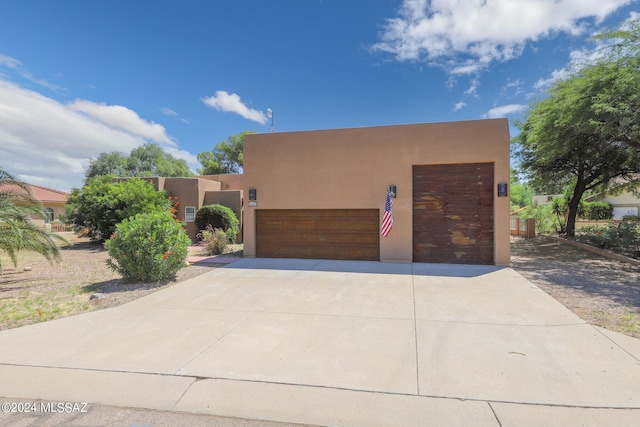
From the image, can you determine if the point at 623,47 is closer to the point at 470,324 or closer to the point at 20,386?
the point at 470,324

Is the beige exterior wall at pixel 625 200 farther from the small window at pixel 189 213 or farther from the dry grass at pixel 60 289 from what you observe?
the dry grass at pixel 60 289

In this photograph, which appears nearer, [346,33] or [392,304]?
[392,304]

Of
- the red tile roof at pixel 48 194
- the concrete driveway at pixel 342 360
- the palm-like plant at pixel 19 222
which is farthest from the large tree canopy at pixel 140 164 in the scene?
the concrete driveway at pixel 342 360

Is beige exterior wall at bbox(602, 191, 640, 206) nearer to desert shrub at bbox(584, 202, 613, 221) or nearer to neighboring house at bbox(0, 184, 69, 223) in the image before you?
desert shrub at bbox(584, 202, 613, 221)

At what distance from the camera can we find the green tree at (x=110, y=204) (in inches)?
595

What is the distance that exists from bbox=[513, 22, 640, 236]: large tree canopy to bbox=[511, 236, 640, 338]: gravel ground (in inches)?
159

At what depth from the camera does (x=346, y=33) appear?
11.9 meters

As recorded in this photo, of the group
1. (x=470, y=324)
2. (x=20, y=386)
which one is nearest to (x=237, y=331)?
(x=20, y=386)

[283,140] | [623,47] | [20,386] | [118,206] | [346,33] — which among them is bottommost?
[20,386]

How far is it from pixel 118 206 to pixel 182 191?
349cm

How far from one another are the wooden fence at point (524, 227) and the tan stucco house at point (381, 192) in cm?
978

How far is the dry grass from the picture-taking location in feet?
18.4

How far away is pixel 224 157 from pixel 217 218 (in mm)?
25616

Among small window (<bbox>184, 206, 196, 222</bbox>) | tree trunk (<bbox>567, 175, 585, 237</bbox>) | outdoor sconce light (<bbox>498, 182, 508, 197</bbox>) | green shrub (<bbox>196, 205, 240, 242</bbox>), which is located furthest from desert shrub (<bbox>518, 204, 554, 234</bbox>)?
small window (<bbox>184, 206, 196, 222</bbox>)
